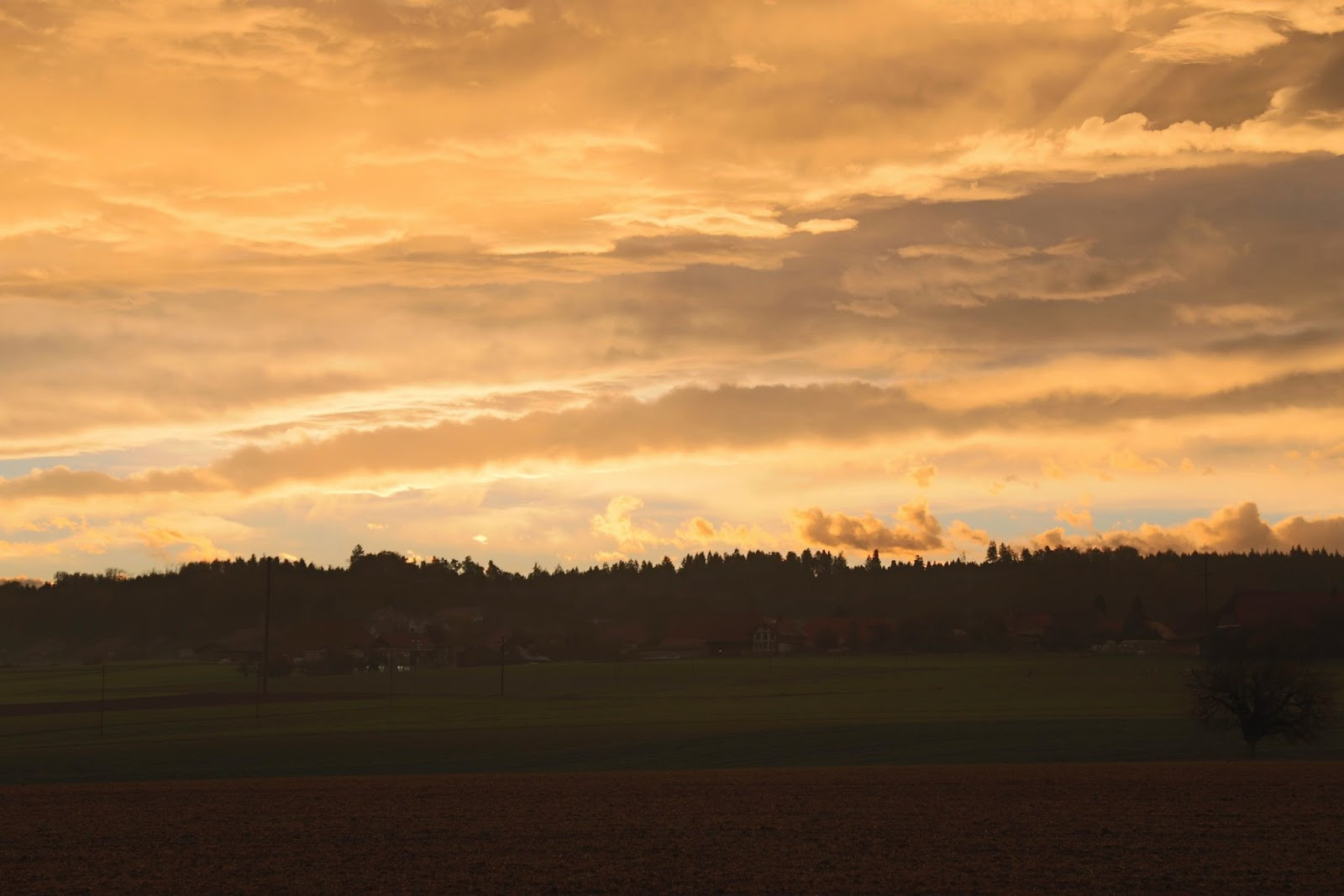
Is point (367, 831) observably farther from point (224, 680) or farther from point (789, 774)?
point (224, 680)

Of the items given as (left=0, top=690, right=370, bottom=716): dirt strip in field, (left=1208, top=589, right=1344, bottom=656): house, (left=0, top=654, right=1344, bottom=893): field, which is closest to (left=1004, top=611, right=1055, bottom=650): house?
(left=1208, top=589, right=1344, bottom=656): house

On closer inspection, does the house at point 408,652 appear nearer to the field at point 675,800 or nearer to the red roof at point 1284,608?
the field at point 675,800

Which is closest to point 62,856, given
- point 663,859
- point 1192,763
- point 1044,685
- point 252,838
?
point 252,838

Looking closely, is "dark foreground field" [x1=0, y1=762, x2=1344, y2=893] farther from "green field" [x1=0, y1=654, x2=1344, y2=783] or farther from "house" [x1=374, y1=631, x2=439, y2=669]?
"house" [x1=374, y1=631, x2=439, y2=669]

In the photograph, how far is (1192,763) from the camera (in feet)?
178

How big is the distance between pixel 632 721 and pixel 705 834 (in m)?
52.1

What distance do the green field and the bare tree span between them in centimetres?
173

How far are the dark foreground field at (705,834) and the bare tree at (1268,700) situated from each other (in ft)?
35.8

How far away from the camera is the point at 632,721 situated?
84.8 meters

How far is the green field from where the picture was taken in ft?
205

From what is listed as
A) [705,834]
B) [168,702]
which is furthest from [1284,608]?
[705,834]

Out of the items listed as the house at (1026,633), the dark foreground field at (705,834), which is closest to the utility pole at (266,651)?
the dark foreground field at (705,834)

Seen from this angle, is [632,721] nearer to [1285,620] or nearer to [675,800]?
[675,800]

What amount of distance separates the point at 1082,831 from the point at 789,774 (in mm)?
18486
